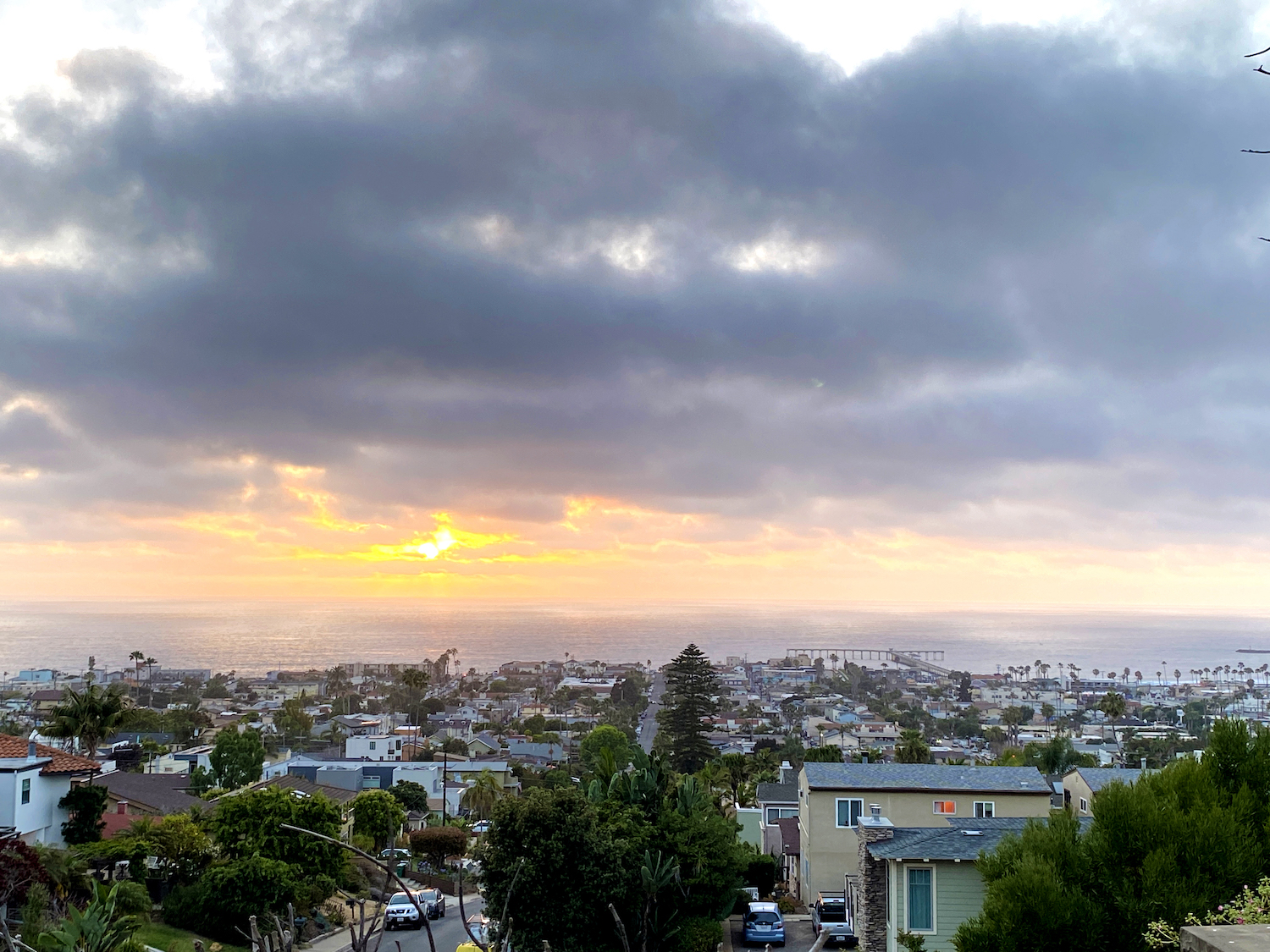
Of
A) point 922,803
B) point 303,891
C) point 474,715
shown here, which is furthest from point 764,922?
point 474,715

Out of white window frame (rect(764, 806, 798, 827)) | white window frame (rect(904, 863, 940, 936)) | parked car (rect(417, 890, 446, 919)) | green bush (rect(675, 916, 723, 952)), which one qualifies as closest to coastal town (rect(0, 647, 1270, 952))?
white window frame (rect(904, 863, 940, 936))

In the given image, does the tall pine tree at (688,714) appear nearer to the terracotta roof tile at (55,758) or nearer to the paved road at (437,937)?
the paved road at (437,937)

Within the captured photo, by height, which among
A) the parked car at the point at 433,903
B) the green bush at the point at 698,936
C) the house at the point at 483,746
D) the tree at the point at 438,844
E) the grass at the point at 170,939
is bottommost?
the house at the point at 483,746

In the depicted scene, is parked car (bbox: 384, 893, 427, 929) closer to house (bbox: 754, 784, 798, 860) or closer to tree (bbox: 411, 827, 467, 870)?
tree (bbox: 411, 827, 467, 870)

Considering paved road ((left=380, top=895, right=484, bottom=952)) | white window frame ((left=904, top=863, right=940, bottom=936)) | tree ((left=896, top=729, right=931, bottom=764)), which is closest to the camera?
white window frame ((left=904, top=863, right=940, bottom=936))

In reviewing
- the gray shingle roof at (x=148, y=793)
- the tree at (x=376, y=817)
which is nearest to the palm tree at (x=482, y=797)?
the tree at (x=376, y=817)

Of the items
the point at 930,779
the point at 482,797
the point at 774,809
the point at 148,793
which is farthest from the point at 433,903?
the point at 482,797

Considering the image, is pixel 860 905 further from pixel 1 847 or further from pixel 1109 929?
pixel 1 847
